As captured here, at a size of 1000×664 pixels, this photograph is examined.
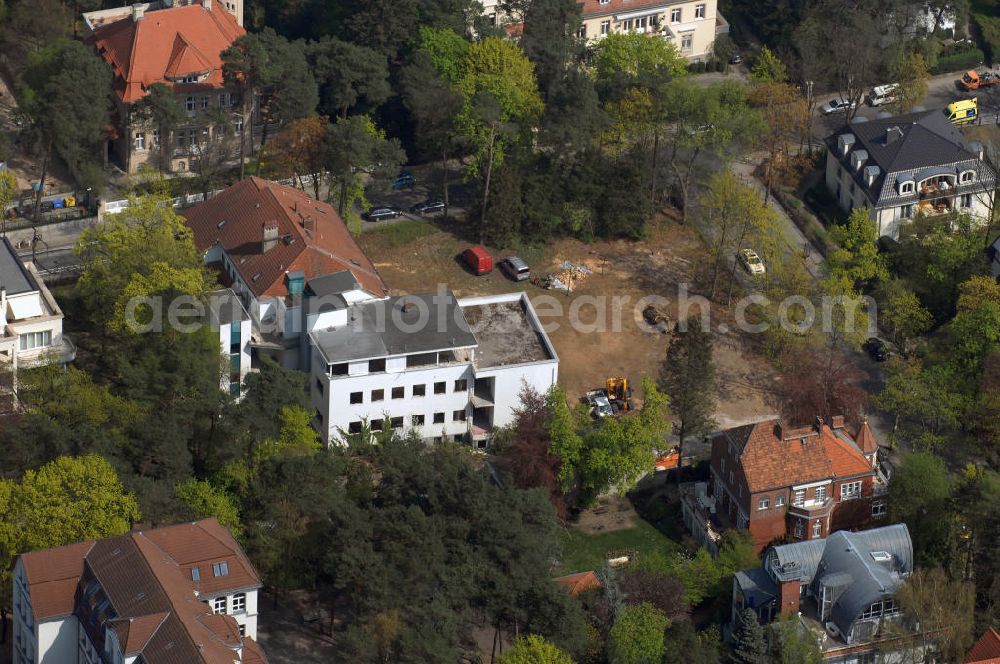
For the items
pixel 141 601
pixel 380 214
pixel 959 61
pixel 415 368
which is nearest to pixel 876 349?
pixel 415 368

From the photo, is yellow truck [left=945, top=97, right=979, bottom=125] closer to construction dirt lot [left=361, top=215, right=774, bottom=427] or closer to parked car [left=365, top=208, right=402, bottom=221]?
construction dirt lot [left=361, top=215, right=774, bottom=427]

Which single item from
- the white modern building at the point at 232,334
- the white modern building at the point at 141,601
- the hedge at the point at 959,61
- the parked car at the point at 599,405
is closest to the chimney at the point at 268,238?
→ the white modern building at the point at 232,334

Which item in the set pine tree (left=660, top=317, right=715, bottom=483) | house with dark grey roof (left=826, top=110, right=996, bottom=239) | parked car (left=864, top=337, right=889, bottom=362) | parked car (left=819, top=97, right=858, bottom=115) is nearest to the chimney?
pine tree (left=660, top=317, right=715, bottom=483)

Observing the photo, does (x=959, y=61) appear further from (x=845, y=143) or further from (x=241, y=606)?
(x=241, y=606)

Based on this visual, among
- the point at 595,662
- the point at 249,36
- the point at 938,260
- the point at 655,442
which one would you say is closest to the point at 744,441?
the point at 655,442

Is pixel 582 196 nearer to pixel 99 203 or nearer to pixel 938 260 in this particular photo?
pixel 938 260
